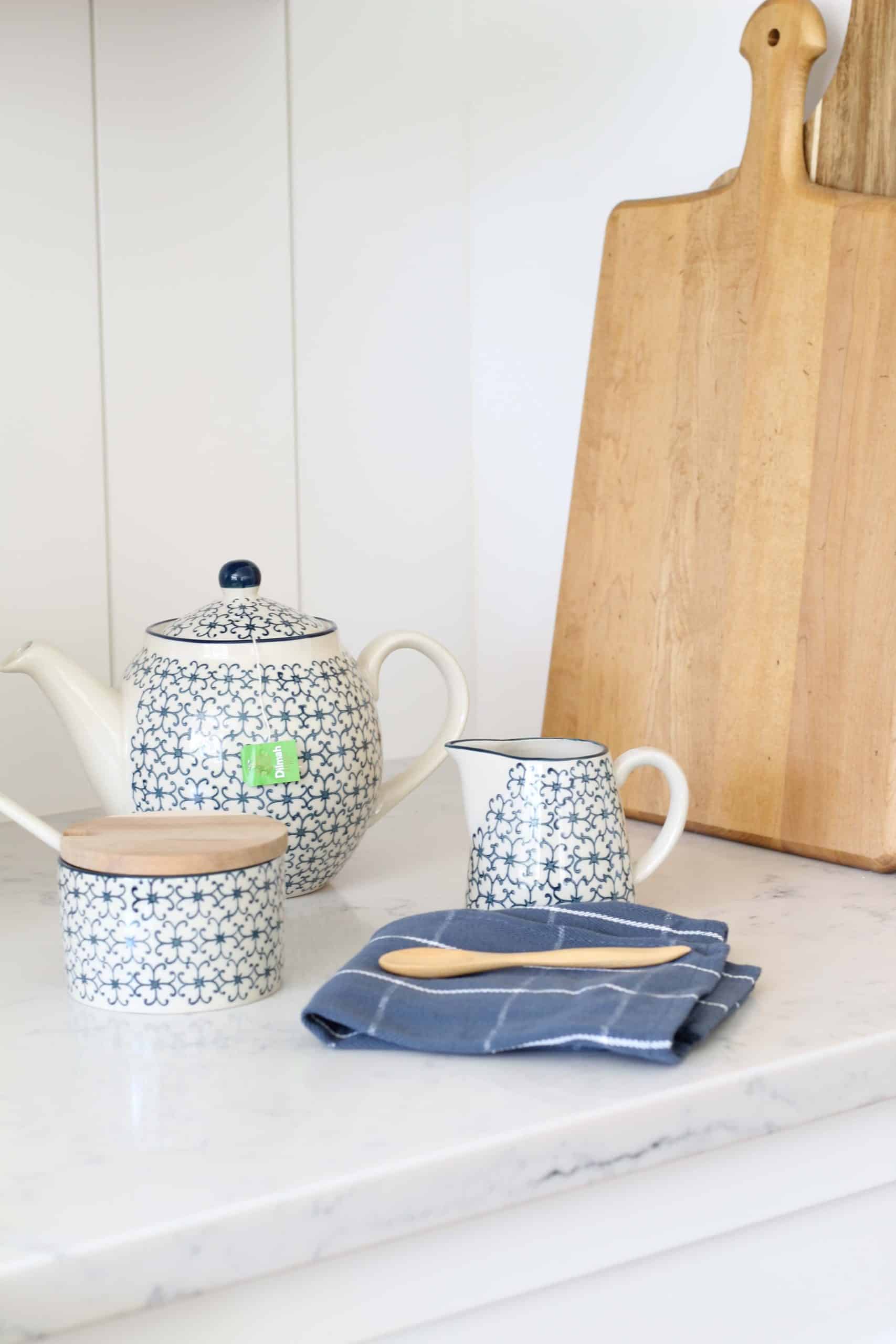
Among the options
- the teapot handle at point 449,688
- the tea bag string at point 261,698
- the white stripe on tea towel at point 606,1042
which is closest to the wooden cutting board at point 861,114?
the teapot handle at point 449,688

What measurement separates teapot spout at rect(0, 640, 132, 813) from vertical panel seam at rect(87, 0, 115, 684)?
302 mm

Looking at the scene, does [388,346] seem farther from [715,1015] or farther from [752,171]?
[715,1015]

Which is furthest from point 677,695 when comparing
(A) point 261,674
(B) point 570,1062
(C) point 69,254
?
(C) point 69,254

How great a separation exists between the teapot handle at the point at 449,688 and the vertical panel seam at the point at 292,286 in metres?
0.37

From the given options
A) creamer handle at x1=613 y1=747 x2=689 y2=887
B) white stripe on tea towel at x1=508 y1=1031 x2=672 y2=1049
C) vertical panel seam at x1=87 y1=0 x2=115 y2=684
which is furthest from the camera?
vertical panel seam at x1=87 y1=0 x2=115 y2=684

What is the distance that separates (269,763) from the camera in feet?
2.67

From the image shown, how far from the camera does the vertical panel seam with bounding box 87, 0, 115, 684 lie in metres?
1.13

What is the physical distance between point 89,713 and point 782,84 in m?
0.66

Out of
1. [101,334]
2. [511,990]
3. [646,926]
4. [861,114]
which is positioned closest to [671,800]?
[646,926]

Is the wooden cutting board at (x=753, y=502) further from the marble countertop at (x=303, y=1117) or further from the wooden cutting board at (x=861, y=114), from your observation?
the marble countertop at (x=303, y=1117)

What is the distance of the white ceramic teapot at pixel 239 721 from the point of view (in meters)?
0.81

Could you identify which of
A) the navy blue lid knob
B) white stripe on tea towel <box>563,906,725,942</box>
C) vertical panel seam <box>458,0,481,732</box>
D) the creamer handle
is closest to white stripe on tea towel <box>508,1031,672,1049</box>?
white stripe on tea towel <box>563,906,725,942</box>

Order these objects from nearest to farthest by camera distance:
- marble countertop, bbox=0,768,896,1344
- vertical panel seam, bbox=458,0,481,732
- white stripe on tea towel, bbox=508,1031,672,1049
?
marble countertop, bbox=0,768,896,1344
white stripe on tea towel, bbox=508,1031,672,1049
vertical panel seam, bbox=458,0,481,732

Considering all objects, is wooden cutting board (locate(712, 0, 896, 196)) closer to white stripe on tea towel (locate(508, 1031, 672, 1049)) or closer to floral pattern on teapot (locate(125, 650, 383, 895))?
floral pattern on teapot (locate(125, 650, 383, 895))
